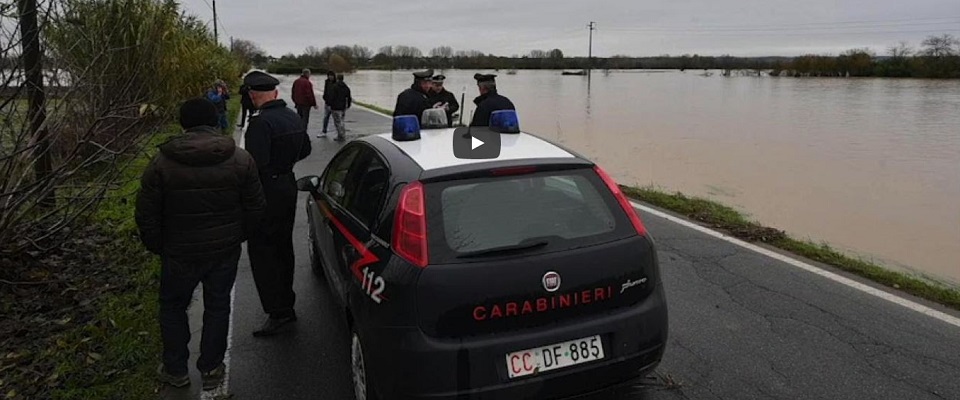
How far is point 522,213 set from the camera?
2.85 meters

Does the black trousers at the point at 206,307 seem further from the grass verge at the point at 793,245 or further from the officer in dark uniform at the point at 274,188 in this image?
the grass verge at the point at 793,245

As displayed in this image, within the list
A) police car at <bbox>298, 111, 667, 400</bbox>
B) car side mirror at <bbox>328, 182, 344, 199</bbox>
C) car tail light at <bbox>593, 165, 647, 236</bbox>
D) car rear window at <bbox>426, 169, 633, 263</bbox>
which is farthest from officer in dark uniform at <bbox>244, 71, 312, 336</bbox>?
car tail light at <bbox>593, 165, 647, 236</bbox>

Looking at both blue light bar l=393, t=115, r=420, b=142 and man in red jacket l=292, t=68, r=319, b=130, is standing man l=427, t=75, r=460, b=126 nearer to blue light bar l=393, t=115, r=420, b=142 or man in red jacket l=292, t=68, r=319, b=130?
blue light bar l=393, t=115, r=420, b=142

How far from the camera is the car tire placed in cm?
295

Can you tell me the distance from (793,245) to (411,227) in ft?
15.4

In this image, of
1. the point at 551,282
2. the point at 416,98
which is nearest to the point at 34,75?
the point at 551,282

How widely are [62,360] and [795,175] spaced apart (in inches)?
501

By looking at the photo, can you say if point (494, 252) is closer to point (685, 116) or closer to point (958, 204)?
point (958, 204)

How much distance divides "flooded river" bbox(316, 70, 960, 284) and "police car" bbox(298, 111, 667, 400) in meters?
5.56

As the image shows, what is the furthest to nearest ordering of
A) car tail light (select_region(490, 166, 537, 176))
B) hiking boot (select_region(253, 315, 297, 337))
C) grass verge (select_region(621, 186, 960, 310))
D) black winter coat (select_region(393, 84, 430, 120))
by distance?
black winter coat (select_region(393, 84, 430, 120)) → grass verge (select_region(621, 186, 960, 310)) → hiking boot (select_region(253, 315, 297, 337)) → car tail light (select_region(490, 166, 537, 176))

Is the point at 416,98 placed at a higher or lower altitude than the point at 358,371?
higher

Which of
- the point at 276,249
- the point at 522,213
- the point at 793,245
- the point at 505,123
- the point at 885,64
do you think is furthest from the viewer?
the point at 885,64

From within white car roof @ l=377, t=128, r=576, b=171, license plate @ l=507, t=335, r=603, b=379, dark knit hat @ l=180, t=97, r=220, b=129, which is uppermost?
dark knit hat @ l=180, t=97, r=220, b=129

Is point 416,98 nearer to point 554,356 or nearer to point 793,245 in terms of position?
point 793,245
